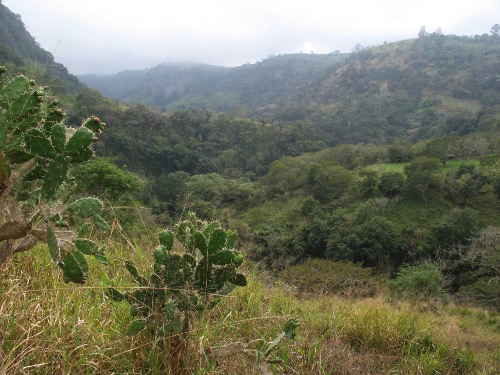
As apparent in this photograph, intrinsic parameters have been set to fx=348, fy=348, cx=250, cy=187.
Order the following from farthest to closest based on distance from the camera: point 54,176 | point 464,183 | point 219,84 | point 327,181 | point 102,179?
1. point 219,84
2. point 327,181
3. point 464,183
4. point 102,179
5. point 54,176

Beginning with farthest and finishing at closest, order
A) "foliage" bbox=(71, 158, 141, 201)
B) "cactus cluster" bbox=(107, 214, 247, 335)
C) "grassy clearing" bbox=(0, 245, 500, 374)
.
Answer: "foliage" bbox=(71, 158, 141, 201) → "cactus cluster" bbox=(107, 214, 247, 335) → "grassy clearing" bbox=(0, 245, 500, 374)

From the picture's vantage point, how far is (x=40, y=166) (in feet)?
3.92

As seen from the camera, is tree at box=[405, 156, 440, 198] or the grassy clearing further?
tree at box=[405, 156, 440, 198]

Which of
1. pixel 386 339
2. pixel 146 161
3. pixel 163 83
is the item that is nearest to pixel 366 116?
pixel 146 161

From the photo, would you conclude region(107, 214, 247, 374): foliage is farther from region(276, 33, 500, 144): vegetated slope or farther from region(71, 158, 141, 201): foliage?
region(276, 33, 500, 144): vegetated slope

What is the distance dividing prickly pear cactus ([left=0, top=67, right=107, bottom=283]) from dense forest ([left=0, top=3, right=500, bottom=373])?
73 cm

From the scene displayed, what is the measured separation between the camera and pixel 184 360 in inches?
50.5

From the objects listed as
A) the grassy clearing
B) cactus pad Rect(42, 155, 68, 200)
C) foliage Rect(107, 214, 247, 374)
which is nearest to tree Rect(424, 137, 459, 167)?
the grassy clearing

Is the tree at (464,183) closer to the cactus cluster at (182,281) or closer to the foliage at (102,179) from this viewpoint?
the foliage at (102,179)

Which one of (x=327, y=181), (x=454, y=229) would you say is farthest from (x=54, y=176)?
(x=327, y=181)

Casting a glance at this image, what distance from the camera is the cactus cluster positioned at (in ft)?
4.32

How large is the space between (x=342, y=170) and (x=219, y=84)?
123395 millimetres

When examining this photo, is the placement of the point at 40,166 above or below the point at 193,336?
above

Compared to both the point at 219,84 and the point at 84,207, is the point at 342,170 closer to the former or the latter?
the point at 84,207
